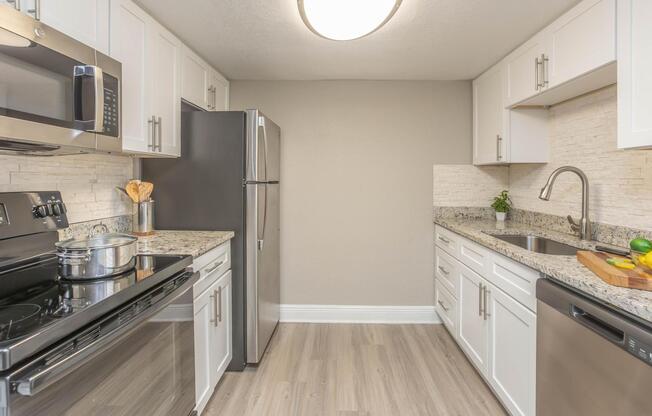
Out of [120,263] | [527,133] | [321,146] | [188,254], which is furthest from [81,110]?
[527,133]

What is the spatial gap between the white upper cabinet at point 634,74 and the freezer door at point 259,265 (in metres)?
1.95

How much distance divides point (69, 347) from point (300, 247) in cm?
250

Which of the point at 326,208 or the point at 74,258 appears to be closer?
the point at 74,258

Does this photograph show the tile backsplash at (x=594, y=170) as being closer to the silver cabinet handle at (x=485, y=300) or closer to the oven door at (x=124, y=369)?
the silver cabinet handle at (x=485, y=300)

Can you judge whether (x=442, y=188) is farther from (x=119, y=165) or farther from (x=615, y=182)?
(x=119, y=165)

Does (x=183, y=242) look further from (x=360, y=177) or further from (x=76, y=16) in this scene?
(x=360, y=177)

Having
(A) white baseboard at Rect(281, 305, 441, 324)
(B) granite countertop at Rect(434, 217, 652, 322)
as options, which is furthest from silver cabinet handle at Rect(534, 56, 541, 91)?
(A) white baseboard at Rect(281, 305, 441, 324)

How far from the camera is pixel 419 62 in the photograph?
9.40 feet

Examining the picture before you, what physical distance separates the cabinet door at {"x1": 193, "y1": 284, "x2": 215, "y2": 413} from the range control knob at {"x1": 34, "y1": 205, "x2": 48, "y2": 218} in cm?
76

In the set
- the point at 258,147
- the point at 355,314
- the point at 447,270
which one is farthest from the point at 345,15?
the point at 355,314

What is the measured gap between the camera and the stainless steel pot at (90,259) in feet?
4.27

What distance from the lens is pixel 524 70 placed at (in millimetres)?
2416

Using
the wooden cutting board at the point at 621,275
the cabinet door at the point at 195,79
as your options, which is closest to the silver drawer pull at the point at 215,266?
the cabinet door at the point at 195,79

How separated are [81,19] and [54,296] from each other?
111 cm
